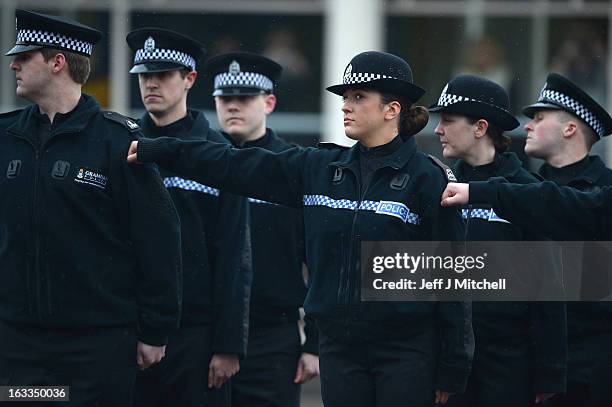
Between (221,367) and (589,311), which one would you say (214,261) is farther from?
(589,311)

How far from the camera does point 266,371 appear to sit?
23.6 ft

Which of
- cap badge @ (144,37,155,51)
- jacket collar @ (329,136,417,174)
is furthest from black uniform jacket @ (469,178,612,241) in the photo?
cap badge @ (144,37,155,51)

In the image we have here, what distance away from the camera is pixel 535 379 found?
21.2 ft

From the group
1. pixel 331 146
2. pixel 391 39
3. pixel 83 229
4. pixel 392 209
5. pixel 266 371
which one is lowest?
pixel 266 371

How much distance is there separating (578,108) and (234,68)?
183 centimetres

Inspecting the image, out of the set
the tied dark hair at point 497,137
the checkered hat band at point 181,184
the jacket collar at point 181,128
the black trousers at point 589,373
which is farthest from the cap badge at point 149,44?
the black trousers at point 589,373

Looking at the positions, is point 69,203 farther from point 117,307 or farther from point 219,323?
point 219,323

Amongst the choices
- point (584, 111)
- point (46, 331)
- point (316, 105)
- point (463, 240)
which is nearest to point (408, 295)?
point (463, 240)

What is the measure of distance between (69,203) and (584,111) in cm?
282

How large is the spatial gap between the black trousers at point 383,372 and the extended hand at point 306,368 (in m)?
1.58

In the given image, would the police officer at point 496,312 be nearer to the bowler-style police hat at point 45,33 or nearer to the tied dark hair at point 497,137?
the tied dark hair at point 497,137

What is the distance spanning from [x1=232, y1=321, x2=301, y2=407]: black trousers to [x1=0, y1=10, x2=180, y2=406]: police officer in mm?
1489

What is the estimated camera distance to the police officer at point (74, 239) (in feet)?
17.8

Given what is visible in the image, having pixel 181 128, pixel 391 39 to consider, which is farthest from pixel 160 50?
pixel 391 39
